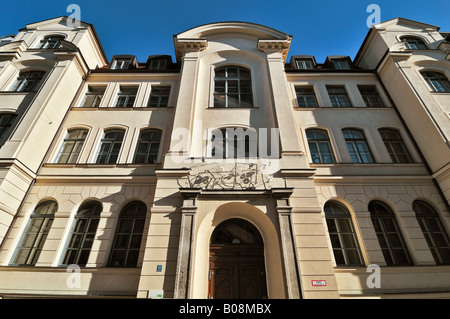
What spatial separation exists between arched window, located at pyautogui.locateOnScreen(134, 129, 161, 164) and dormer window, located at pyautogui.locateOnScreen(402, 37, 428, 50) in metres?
15.5

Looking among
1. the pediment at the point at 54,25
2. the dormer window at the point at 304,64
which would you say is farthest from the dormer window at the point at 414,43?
the pediment at the point at 54,25

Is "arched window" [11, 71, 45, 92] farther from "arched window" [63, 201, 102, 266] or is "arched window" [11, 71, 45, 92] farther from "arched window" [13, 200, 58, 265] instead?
"arched window" [63, 201, 102, 266]

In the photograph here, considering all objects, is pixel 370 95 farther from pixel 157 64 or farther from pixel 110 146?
pixel 110 146

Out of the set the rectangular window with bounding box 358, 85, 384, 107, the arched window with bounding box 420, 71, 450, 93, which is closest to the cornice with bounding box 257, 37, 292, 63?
the rectangular window with bounding box 358, 85, 384, 107

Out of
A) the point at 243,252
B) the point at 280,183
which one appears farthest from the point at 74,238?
the point at 280,183

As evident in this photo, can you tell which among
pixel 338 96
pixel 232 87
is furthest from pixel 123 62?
pixel 338 96

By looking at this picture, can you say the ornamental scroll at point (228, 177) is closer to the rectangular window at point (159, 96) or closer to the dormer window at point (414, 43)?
the rectangular window at point (159, 96)

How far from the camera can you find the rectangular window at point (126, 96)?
12633mm

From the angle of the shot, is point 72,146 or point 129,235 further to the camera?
point 72,146

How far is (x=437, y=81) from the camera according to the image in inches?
482

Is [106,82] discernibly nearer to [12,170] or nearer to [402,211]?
[12,170]

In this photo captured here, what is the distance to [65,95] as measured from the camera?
37.7ft

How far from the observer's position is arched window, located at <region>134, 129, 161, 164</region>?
10211 mm

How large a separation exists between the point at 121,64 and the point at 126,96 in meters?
3.63
